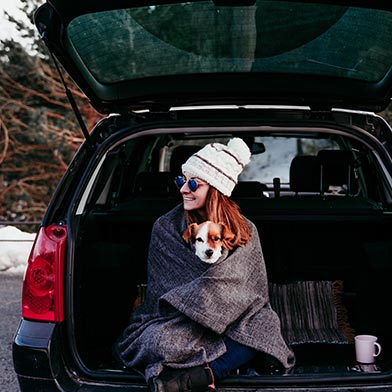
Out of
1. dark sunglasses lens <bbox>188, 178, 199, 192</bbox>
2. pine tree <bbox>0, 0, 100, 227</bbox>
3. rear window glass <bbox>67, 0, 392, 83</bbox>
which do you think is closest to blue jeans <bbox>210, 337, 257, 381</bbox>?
dark sunglasses lens <bbox>188, 178, 199, 192</bbox>

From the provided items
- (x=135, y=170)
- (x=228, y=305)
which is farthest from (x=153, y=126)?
(x=135, y=170)

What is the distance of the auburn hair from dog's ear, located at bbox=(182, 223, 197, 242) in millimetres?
80

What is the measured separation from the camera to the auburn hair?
104 inches

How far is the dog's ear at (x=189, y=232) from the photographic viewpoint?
2.63 metres

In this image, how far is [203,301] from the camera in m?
2.49

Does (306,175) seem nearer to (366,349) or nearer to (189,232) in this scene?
(366,349)

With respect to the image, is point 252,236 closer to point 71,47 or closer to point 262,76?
point 262,76

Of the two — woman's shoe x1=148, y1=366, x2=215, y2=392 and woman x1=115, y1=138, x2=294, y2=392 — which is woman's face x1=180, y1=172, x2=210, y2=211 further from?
woman's shoe x1=148, y1=366, x2=215, y2=392

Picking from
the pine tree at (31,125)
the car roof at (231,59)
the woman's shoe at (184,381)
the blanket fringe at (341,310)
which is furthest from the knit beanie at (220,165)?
the pine tree at (31,125)

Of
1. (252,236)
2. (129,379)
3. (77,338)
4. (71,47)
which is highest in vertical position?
(71,47)

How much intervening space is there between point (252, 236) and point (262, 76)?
2.83 feet

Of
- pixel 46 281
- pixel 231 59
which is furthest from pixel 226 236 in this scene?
pixel 231 59

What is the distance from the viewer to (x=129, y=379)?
94.0 inches

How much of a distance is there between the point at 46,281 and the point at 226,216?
75 cm
